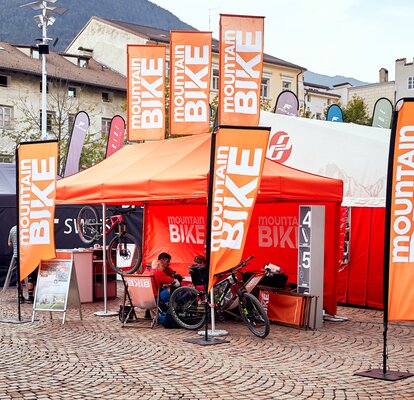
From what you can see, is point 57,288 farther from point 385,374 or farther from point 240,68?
point 385,374

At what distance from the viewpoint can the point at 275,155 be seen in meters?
15.9

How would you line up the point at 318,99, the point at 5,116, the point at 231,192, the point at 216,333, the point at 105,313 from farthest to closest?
the point at 318,99 → the point at 5,116 → the point at 105,313 → the point at 216,333 → the point at 231,192

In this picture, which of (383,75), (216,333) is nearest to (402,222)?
(216,333)

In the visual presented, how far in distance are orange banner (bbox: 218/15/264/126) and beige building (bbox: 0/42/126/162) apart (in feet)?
103

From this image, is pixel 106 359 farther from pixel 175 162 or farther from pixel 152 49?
pixel 152 49

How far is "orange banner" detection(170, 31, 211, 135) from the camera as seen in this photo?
13.1 metres

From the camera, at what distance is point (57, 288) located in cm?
1216

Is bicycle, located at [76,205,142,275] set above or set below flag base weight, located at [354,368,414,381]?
above

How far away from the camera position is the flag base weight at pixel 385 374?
7755 mm

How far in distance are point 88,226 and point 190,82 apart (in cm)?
573

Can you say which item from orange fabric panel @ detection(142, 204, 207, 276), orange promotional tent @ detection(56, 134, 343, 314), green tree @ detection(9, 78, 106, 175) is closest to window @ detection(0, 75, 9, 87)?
green tree @ detection(9, 78, 106, 175)

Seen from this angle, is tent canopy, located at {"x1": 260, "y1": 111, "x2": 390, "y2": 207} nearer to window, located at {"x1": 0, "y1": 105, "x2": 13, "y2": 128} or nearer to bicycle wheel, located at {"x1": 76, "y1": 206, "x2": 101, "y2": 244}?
bicycle wheel, located at {"x1": 76, "y1": 206, "x2": 101, "y2": 244}

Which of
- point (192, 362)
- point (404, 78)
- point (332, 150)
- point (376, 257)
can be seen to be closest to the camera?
point (192, 362)

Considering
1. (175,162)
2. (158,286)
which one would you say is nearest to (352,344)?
(158,286)
